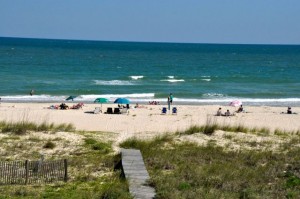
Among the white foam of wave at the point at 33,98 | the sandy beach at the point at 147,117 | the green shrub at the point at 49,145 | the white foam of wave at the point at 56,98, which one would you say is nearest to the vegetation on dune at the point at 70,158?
the green shrub at the point at 49,145

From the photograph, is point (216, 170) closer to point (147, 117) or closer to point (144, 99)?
point (147, 117)

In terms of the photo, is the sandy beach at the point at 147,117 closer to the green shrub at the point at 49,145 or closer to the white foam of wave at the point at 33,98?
the white foam of wave at the point at 33,98

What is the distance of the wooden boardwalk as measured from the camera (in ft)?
34.5

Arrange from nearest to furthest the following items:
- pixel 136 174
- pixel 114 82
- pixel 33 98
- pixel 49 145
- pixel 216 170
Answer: pixel 136 174, pixel 216 170, pixel 49 145, pixel 33 98, pixel 114 82

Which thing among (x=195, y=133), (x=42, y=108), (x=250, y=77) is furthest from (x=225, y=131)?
(x=250, y=77)

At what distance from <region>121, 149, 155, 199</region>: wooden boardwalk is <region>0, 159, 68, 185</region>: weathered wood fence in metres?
1.61

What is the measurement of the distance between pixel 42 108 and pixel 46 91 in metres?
11.8

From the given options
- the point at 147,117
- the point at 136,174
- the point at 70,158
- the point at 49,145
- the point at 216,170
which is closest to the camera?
the point at 136,174

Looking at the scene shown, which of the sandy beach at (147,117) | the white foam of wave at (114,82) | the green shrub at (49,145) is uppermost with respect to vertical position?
the white foam of wave at (114,82)

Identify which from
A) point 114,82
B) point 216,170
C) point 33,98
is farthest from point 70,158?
point 114,82

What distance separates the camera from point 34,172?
1244cm

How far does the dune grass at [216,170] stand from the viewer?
10.9 m

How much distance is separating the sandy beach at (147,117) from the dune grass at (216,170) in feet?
31.1

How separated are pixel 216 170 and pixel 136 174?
7.18ft
